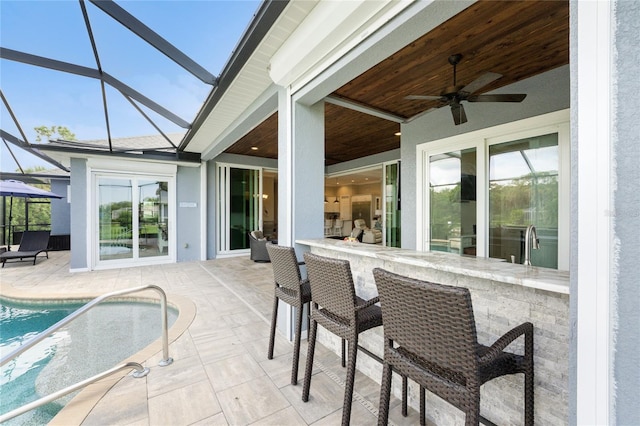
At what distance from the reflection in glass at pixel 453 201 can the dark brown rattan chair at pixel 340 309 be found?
266cm

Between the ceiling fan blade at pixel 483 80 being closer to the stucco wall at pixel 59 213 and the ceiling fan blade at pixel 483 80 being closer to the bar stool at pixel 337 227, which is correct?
the bar stool at pixel 337 227

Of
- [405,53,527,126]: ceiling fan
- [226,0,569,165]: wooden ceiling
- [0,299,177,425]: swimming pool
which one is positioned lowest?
[0,299,177,425]: swimming pool

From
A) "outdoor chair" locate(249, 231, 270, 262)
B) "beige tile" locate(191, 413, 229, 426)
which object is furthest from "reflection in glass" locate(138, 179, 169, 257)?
"beige tile" locate(191, 413, 229, 426)

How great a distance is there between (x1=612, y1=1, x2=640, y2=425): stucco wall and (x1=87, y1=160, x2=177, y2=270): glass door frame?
26.5 ft

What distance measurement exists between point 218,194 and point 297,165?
584 cm

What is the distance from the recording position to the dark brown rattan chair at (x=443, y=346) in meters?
1.04

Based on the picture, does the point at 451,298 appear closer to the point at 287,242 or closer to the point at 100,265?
the point at 287,242

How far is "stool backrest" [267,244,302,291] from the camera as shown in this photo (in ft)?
7.16

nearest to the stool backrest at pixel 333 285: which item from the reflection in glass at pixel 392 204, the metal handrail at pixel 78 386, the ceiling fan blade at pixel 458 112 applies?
the metal handrail at pixel 78 386

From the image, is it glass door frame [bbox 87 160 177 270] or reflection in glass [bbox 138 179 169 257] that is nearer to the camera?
glass door frame [bbox 87 160 177 270]

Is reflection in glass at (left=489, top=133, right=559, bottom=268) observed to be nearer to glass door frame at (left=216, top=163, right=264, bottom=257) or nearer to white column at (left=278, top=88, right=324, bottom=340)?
white column at (left=278, top=88, right=324, bottom=340)

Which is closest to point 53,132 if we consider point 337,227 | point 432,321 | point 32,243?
point 32,243

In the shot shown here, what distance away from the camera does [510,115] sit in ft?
11.0

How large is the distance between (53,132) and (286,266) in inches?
310
